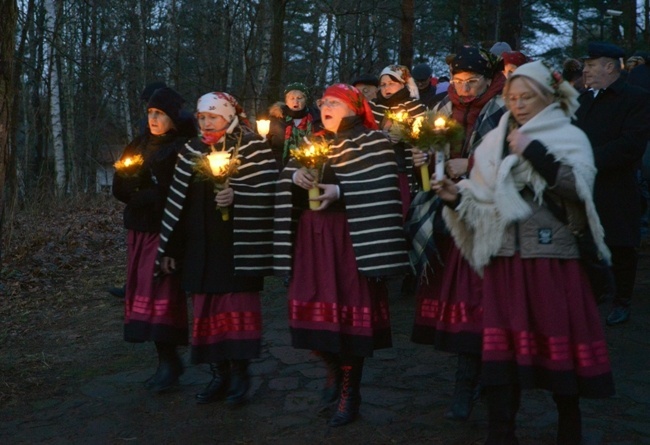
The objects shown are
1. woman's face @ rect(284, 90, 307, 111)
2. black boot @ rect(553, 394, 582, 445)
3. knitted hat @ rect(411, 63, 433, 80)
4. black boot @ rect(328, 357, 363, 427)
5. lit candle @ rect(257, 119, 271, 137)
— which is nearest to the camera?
black boot @ rect(553, 394, 582, 445)

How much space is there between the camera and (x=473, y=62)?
17.5 feet

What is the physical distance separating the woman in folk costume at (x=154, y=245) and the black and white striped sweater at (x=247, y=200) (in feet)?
0.89

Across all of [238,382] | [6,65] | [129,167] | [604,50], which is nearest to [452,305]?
[238,382]

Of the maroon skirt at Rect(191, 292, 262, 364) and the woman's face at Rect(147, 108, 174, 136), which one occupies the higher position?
the woman's face at Rect(147, 108, 174, 136)

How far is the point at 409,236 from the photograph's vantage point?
5.33 meters

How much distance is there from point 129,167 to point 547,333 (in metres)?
3.37

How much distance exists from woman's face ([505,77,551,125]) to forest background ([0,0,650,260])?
31.0ft

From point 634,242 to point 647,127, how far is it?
989 millimetres

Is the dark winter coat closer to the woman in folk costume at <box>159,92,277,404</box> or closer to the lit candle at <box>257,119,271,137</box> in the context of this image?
the woman in folk costume at <box>159,92,277,404</box>

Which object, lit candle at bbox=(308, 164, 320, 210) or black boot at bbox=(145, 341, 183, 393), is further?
black boot at bbox=(145, 341, 183, 393)

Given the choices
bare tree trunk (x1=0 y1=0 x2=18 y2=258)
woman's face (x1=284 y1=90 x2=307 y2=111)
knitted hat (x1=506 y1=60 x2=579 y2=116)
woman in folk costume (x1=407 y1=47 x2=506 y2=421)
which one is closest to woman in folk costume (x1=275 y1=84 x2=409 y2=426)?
woman in folk costume (x1=407 y1=47 x2=506 y2=421)

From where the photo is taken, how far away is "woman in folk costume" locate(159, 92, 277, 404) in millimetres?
5711

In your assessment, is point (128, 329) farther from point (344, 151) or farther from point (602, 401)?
point (602, 401)

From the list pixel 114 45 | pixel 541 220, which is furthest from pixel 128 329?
pixel 114 45
